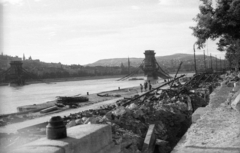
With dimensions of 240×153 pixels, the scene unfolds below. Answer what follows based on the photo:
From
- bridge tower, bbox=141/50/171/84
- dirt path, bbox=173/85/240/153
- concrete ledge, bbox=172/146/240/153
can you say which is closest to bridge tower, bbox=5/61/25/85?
bridge tower, bbox=141/50/171/84

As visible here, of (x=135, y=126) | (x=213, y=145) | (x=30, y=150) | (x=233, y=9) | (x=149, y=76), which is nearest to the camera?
(x=30, y=150)

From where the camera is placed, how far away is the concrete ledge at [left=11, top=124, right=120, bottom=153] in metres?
2.60

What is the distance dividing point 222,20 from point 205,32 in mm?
932

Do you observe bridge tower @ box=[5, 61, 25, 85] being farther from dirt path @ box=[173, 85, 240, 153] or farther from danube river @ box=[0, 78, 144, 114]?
dirt path @ box=[173, 85, 240, 153]

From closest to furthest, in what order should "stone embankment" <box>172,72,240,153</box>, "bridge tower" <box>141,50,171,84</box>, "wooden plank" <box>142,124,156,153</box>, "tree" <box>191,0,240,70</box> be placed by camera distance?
1. "stone embankment" <box>172,72,240,153</box>
2. "wooden plank" <box>142,124,156,153</box>
3. "tree" <box>191,0,240,70</box>
4. "bridge tower" <box>141,50,171,84</box>

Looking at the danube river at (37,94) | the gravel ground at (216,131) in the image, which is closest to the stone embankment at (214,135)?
the gravel ground at (216,131)

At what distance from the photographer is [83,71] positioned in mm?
151500

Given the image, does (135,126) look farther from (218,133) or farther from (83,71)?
(83,71)

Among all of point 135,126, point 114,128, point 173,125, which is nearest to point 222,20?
point 173,125

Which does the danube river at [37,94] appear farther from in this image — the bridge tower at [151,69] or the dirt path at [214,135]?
the bridge tower at [151,69]

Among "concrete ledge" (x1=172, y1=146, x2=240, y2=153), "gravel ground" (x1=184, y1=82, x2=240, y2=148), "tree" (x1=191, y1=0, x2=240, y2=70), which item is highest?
"tree" (x1=191, y1=0, x2=240, y2=70)

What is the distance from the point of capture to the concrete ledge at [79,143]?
2.60 meters

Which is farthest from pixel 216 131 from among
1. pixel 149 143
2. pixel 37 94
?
pixel 37 94

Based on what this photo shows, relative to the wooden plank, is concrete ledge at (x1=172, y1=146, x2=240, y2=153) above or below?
above
